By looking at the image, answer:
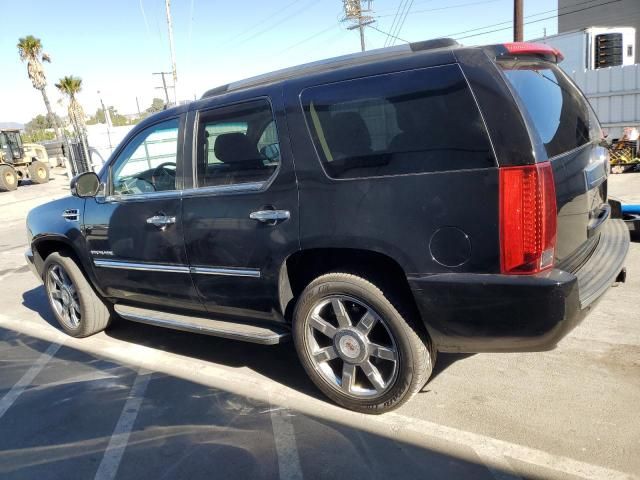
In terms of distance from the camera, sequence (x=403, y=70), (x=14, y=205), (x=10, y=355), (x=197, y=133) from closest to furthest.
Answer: (x=403, y=70) → (x=197, y=133) → (x=10, y=355) → (x=14, y=205)

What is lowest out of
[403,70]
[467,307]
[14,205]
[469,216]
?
[14,205]

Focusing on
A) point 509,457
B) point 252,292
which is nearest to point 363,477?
point 509,457

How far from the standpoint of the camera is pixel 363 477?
8.70ft

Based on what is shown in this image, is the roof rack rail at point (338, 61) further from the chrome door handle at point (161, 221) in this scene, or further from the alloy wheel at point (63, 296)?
the alloy wheel at point (63, 296)

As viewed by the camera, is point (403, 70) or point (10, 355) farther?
point (10, 355)

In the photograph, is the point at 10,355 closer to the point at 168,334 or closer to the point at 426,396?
the point at 168,334

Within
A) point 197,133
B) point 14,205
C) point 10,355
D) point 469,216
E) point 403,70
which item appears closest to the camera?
point 469,216

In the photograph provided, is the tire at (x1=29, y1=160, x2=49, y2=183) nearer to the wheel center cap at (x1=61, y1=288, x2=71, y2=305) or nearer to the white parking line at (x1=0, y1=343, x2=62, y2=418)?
the wheel center cap at (x1=61, y1=288, x2=71, y2=305)

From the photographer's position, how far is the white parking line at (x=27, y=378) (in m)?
3.81

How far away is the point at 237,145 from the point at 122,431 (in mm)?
1885

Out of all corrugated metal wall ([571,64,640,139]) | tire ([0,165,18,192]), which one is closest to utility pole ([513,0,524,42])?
corrugated metal wall ([571,64,640,139])

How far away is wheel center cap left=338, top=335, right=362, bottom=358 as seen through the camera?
316cm

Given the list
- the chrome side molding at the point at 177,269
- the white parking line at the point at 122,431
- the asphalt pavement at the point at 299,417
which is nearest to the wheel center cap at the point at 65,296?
the asphalt pavement at the point at 299,417

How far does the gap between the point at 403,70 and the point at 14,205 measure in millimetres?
20300
